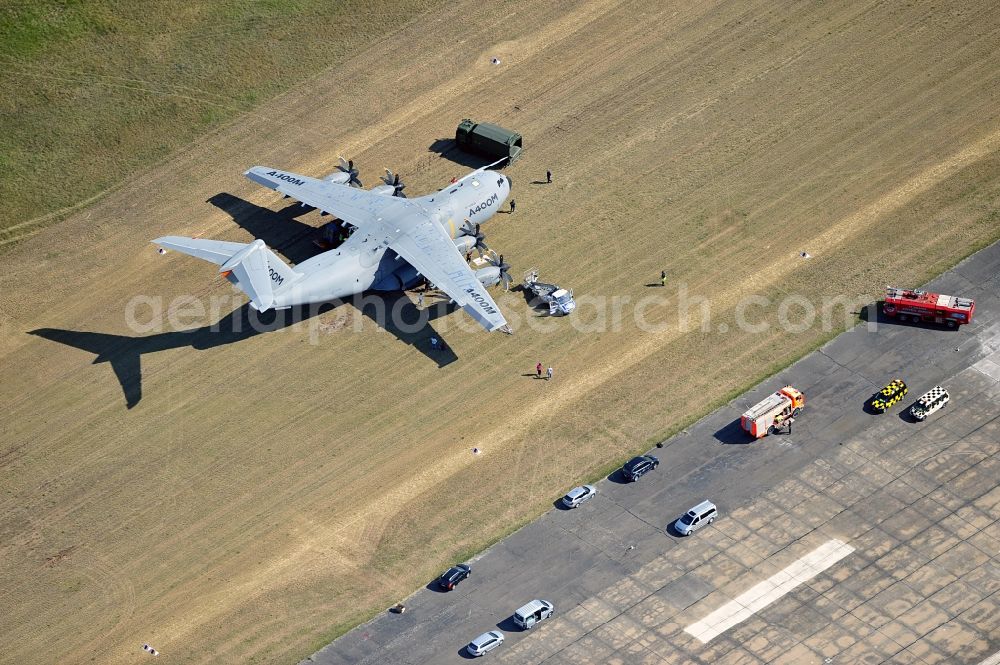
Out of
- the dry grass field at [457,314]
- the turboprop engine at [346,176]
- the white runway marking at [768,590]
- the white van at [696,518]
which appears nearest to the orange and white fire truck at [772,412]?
the dry grass field at [457,314]

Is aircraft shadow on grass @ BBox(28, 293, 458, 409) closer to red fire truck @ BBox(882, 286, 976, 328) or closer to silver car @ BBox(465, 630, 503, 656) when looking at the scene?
silver car @ BBox(465, 630, 503, 656)

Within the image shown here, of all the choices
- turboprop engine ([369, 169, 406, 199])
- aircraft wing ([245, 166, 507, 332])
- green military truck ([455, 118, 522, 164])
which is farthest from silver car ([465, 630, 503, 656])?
green military truck ([455, 118, 522, 164])

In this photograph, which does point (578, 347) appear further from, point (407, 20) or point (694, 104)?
point (407, 20)

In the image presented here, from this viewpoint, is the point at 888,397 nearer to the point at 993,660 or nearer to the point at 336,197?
the point at 993,660

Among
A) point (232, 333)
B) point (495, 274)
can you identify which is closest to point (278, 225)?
point (232, 333)

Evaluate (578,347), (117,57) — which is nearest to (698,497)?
(578,347)

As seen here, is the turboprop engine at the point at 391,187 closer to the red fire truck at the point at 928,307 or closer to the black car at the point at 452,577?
the black car at the point at 452,577
